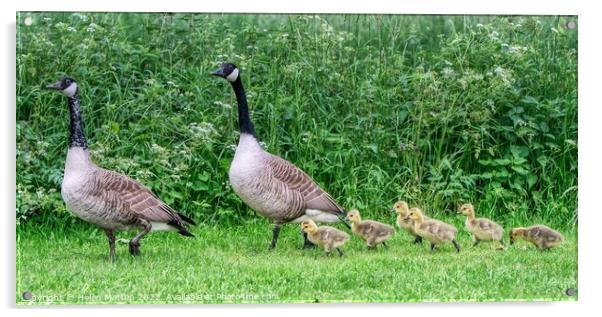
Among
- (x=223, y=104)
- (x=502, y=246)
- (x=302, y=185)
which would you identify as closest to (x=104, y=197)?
(x=223, y=104)

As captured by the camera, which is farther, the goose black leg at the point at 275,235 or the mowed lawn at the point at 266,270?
the goose black leg at the point at 275,235

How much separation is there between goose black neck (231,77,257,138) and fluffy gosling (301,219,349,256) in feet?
2.46

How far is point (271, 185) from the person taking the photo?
917 cm

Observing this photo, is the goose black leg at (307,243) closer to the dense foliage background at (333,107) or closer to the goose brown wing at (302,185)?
the goose brown wing at (302,185)

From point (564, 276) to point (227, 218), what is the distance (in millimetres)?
2446

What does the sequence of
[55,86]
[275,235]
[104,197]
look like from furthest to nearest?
[275,235] → [55,86] → [104,197]

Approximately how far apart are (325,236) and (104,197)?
156 centimetres

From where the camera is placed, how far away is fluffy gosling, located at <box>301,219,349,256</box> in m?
9.16

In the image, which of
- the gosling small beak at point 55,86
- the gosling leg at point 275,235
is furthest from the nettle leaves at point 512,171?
the gosling small beak at point 55,86

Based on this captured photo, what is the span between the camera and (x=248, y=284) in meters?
9.03

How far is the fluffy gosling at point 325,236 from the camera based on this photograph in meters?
9.16

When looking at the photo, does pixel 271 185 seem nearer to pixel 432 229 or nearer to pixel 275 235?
pixel 275 235

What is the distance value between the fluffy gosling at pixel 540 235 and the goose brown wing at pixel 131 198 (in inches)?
94.2

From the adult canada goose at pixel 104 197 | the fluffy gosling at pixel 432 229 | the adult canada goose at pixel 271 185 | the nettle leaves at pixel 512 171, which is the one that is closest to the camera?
the adult canada goose at pixel 104 197
